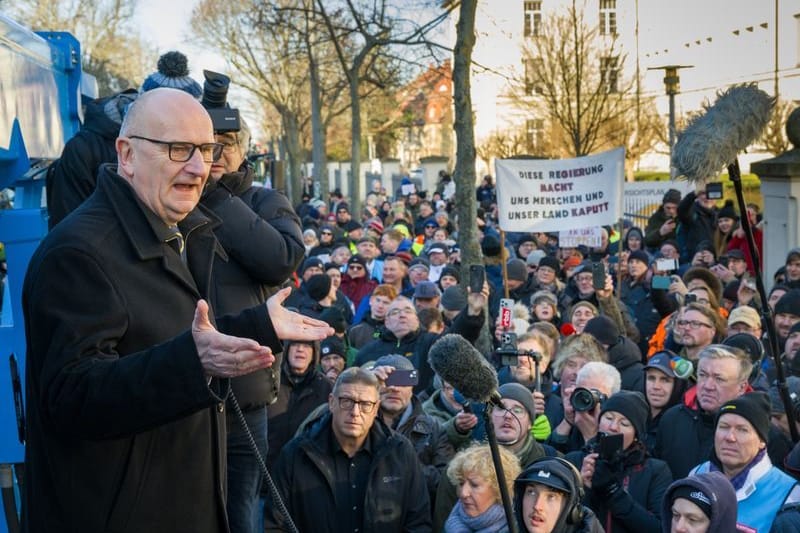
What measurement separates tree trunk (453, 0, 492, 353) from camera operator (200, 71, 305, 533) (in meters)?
9.24

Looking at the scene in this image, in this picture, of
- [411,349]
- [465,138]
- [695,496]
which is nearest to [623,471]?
[695,496]

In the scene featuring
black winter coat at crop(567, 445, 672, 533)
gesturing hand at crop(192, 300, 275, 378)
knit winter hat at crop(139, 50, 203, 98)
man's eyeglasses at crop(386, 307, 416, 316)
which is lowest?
black winter coat at crop(567, 445, 672, 533)

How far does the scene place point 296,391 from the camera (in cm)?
834

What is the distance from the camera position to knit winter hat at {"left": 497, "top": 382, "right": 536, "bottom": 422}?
23.4ft

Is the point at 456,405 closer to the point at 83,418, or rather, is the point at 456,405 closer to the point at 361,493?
the point at 361,493

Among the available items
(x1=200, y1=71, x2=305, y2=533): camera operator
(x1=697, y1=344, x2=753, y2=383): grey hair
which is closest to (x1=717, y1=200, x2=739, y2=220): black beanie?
(x1=697, y1=344, x2=753, y2=383): grey hair

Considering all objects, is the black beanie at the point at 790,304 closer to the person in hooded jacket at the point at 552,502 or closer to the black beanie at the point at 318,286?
the black beanie at the point at 318,286

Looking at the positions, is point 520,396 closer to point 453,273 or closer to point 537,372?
point 537,372

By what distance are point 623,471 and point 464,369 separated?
3031 millimetres

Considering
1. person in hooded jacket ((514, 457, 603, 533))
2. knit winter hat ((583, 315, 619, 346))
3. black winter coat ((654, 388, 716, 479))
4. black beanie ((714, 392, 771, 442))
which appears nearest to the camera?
person in hooded jacket ((514, 457, 603, 533))

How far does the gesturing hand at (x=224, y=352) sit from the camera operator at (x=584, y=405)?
4.91m

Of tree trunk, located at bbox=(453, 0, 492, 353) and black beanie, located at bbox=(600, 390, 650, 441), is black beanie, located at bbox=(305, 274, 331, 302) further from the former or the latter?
black beanie, located at bbox=(600, 390, 650, 441)

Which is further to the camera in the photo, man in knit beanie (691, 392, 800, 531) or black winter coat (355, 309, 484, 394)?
black winter coat (355, 309, 484, 394)

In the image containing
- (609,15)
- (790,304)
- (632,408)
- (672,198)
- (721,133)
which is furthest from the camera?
(609,15)
